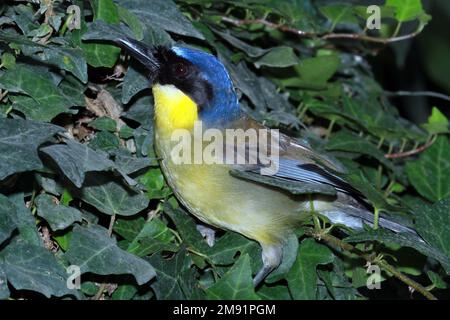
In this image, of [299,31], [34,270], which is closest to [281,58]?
[299,31]

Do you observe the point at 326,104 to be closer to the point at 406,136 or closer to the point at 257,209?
the point at 406,136

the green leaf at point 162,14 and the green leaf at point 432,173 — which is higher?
the green leaf at point 162,14

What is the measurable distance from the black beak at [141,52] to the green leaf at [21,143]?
20.3 inches

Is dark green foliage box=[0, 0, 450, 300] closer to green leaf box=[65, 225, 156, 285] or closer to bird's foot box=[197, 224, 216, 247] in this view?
green leaf box=[65, 225, 156, 285]

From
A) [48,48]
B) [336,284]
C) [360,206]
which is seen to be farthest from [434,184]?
[48,48]

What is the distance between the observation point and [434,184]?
3.24 meters

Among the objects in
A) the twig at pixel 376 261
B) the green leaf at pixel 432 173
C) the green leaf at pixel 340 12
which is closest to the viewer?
the twig at pixel 376 261

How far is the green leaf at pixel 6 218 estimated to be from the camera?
2121 millimetres

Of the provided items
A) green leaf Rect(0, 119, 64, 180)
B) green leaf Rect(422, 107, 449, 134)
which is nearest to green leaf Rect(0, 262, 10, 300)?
green leaf Rect(0, 119, 64, 180)

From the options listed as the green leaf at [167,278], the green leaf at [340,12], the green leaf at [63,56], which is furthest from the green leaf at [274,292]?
the green leaf at [340,12]

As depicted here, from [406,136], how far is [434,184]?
1.20ft

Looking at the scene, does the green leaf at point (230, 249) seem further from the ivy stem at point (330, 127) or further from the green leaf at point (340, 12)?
the green leaf at point (340, 12)

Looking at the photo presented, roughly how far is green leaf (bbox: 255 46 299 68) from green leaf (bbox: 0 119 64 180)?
1135mm
